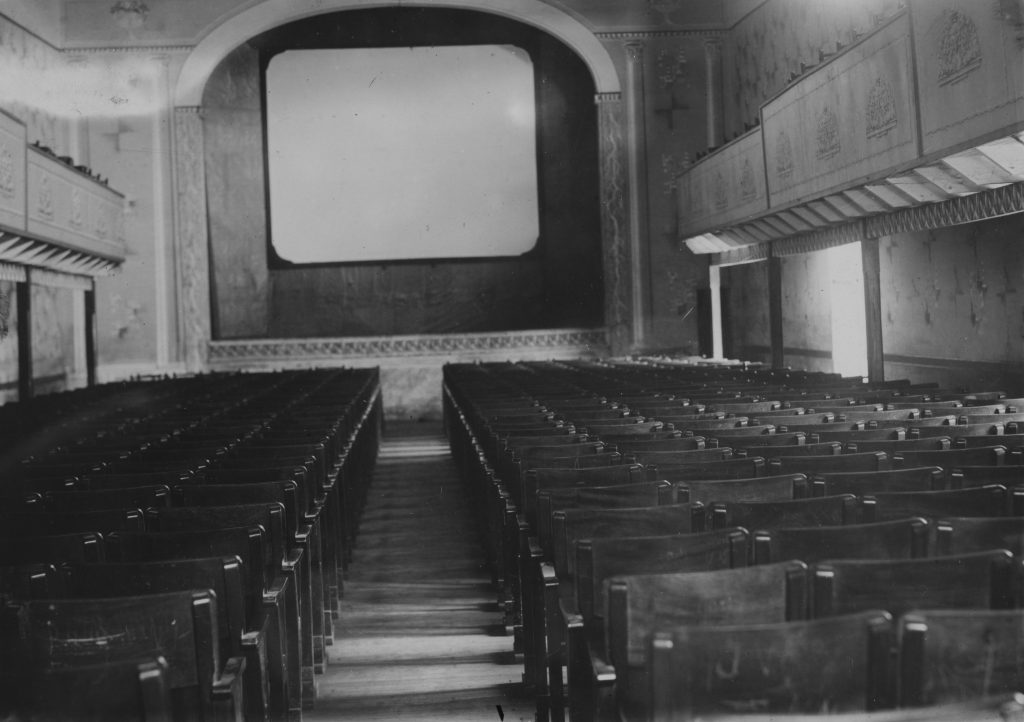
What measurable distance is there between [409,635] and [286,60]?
14.8 m

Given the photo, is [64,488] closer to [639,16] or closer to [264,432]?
[264,432]

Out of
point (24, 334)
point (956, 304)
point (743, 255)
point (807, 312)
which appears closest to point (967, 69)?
point (956, 304)

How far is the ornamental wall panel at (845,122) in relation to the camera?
303 inches

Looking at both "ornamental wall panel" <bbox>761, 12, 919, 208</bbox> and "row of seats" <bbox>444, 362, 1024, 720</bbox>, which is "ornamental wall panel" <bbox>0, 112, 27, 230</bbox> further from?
"ornamental wall panel" <bbox>761, 12, 919, 208</bbox>

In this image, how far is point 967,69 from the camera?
21.5ft

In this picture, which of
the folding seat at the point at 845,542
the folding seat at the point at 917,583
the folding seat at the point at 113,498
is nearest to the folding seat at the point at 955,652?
the folding seat at the point at 917,583

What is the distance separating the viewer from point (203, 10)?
15977mm

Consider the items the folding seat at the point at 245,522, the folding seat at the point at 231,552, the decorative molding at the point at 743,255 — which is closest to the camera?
the folding seat at the point at 231,552

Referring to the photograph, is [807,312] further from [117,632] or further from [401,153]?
[117,632]

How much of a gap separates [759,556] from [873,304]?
7370 millimetres

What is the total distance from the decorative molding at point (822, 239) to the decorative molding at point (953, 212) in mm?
354

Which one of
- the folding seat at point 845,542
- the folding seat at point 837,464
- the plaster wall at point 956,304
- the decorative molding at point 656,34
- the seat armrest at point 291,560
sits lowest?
the seat armrest at point 291,560

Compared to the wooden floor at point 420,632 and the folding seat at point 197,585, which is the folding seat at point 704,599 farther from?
the wooden floor at point 420,632

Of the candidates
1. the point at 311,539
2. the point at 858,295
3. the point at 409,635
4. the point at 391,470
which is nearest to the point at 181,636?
the point at 311,539
